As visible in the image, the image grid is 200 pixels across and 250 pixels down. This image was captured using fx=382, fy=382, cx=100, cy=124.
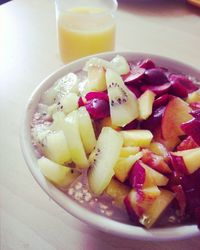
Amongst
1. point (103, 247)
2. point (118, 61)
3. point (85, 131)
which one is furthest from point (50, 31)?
point (103, 247)

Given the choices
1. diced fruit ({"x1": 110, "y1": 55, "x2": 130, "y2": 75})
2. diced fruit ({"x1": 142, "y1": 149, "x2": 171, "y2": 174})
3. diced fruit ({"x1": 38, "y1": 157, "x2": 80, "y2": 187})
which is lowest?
diced fruit ({"x1": 38, "y1": 157, "x2": 80, "y2": 187})

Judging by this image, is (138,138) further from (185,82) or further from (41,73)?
(41,73)

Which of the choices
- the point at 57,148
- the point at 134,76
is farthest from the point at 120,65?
the point at 57,148

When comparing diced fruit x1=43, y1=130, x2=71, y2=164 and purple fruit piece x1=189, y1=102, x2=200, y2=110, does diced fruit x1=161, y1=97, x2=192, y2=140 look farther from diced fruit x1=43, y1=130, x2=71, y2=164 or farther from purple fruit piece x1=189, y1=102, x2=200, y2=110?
diced fruit x1=43, y1=130, x2=71, y2=164

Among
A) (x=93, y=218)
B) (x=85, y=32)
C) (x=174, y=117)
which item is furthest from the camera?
(x=85, y=32)

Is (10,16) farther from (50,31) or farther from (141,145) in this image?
(141,145)

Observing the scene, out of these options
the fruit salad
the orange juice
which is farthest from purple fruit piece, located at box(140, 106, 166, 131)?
the orange juice

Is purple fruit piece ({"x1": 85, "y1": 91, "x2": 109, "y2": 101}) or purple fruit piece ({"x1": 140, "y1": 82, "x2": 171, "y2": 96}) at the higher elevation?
purple fruit piece ({"x1": 140, "y1": 82, "x2": 171, "y2": 96})
